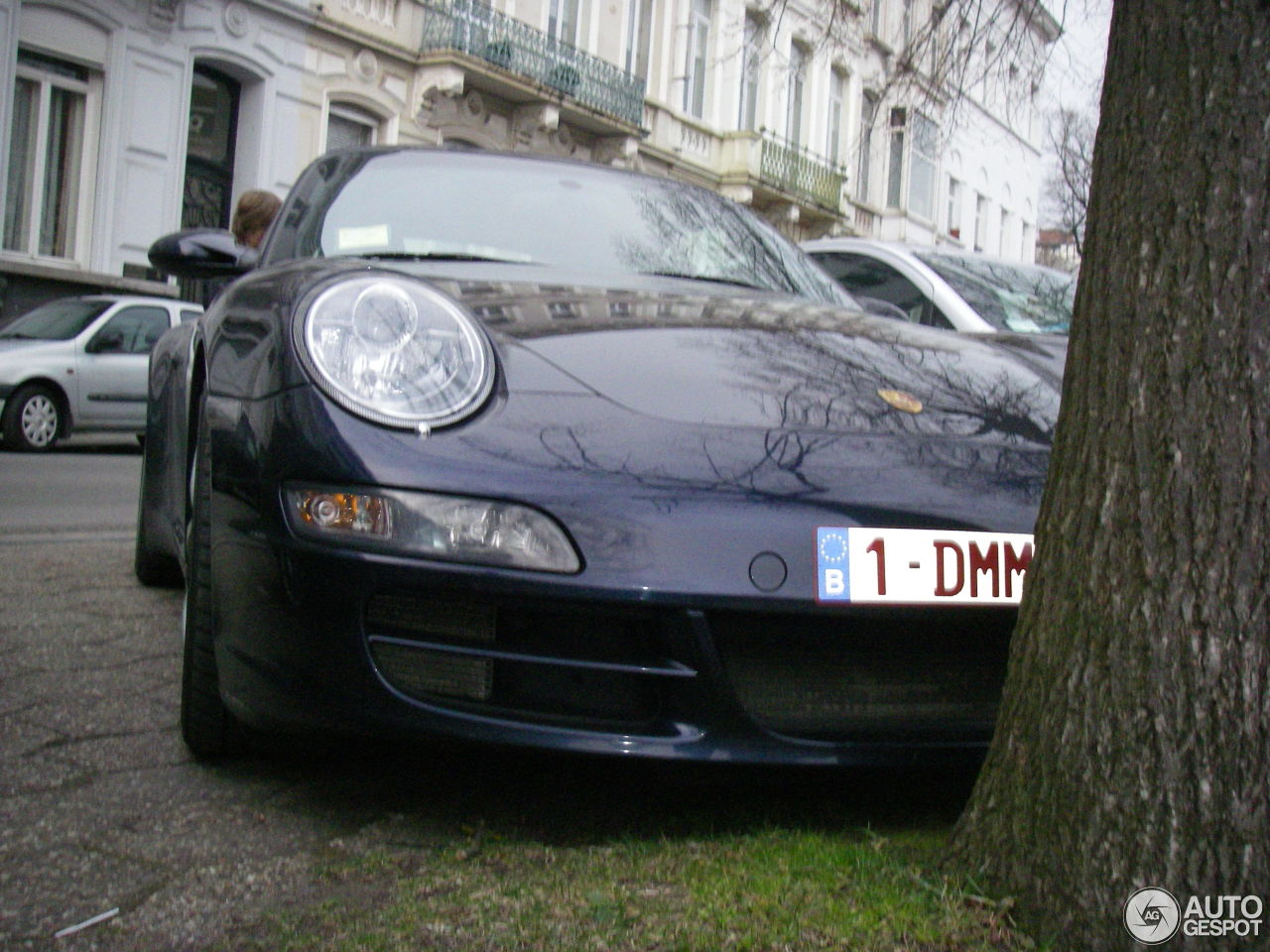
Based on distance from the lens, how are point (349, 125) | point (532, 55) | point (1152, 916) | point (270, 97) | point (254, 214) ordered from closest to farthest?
point (1152, 916) → point (254, 214) → point (270, 97) → point (349, 125) → point (532, 55)

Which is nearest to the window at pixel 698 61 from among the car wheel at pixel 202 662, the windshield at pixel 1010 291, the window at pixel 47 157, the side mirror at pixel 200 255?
the window at pixel 47 157

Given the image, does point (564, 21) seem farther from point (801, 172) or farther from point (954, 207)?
point (954, 207)

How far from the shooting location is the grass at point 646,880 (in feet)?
5.41

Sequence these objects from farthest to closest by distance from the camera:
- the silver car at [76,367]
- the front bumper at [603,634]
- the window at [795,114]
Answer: the window at [795,114], the silver car at [76,367], the front bumper at [603,634]

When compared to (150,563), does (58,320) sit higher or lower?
higher

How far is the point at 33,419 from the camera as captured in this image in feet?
38.9

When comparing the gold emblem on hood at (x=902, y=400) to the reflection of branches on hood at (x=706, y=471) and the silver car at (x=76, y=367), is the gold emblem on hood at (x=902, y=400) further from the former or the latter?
the silver car at (x=76, y=367)

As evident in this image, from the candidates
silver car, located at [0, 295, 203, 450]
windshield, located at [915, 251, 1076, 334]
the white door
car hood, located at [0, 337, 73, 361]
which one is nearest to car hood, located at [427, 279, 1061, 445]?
windshield, located at [915, 251, 1076, 334]

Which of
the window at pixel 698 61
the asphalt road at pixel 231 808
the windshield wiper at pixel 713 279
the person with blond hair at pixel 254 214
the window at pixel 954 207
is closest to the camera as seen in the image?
the asphalt road at pixel 231 808

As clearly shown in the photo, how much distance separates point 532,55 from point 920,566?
61.0 feet

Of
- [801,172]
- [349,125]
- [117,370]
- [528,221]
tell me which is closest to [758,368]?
[528,221]

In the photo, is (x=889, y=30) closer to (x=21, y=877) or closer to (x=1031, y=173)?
(x=21, y=877)

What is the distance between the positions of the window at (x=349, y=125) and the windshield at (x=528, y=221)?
14955mm

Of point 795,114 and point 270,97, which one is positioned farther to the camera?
point 795,114
